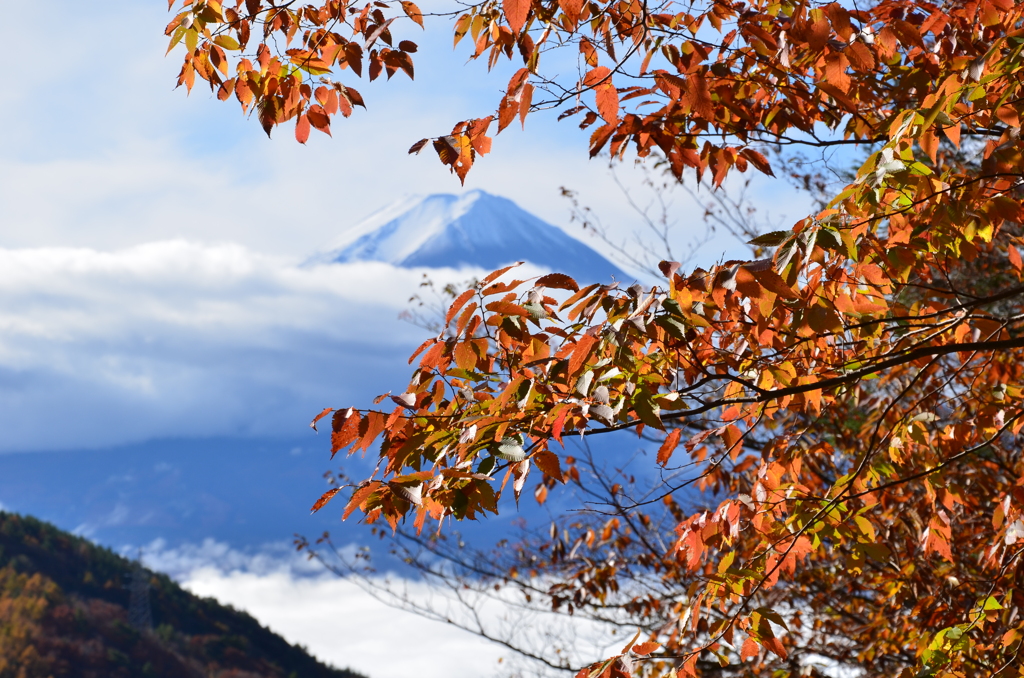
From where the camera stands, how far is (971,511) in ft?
20.8

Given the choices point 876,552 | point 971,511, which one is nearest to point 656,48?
point 876,552

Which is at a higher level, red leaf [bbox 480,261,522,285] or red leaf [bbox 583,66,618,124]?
red leaf [bbox 583,66,618,124]

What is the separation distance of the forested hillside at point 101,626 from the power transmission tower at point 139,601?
0.21m

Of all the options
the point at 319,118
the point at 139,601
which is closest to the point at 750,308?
the point at 319,118

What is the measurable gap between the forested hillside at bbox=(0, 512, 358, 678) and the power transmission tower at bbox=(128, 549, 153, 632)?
210mm

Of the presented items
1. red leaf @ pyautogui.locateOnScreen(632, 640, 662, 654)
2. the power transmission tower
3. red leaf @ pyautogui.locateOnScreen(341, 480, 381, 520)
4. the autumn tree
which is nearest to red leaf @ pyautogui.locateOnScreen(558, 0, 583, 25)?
the autumn tree

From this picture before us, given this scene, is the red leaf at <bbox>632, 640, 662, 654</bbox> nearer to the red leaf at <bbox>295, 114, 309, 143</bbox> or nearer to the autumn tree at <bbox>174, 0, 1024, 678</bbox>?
the autumn tree at <bbox>174, 0, 1024, 678</bbox>

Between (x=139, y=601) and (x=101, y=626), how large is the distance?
2.16 m

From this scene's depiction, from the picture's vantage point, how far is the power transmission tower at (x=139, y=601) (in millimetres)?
27092

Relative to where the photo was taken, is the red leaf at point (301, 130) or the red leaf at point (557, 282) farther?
the red leaf at point (301, 130)

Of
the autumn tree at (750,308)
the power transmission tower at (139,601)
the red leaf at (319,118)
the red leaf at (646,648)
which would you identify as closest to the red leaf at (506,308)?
the autumn tree at (750,308)

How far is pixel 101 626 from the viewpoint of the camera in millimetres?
25969

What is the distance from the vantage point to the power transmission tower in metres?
27.1

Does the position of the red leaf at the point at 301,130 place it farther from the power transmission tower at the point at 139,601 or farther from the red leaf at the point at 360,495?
the power transmission tower at the point at 139,601
